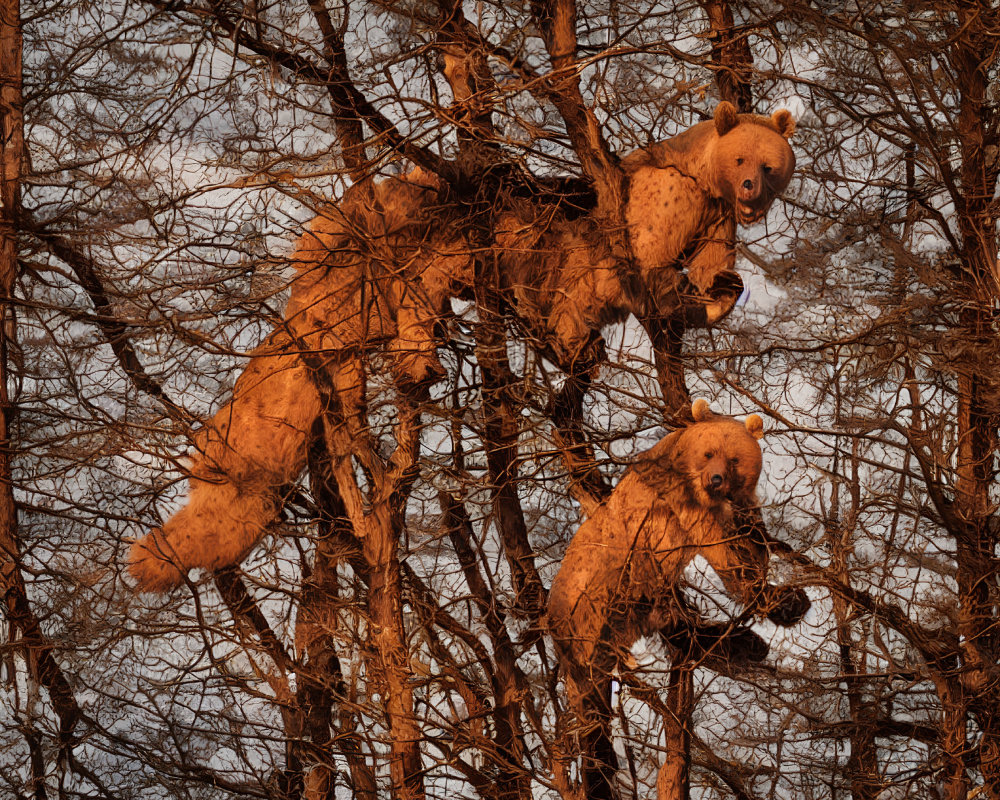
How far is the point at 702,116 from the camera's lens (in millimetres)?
5094

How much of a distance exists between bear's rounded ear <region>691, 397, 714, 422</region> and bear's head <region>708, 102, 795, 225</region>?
587mm

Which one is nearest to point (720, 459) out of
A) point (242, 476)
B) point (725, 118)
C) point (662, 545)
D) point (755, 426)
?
point (755, 426)

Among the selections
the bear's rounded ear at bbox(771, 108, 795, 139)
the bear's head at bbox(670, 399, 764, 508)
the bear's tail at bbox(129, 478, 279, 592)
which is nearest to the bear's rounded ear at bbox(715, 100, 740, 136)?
the bear's rounded ear at bbox(771, 108, 795, 139)

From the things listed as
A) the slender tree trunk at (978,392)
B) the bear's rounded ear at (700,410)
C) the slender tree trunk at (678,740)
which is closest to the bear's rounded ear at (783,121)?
the slender tree trunk at (978,392)

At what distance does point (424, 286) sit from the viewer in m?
5.04

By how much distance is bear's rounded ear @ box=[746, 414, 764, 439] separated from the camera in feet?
15.4

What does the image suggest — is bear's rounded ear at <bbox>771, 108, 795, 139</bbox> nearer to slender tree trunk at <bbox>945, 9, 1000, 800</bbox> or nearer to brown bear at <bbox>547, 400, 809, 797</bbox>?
slender tree trunk at <bbox>945, 9, 1000, 800</bbox>

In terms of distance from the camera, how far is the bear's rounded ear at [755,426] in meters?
4.70

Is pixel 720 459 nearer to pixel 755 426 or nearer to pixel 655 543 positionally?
pixel 755 426

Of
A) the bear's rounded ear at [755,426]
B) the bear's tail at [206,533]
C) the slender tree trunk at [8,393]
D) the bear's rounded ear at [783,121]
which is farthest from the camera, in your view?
the slender tree trunk at [8,393]

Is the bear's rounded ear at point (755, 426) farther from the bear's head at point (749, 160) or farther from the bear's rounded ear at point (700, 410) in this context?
the bear's head at point (749, 160)

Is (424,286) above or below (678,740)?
above

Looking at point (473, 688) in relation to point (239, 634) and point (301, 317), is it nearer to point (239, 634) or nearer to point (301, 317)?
point (239, 634)

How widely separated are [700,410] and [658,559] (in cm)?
49
